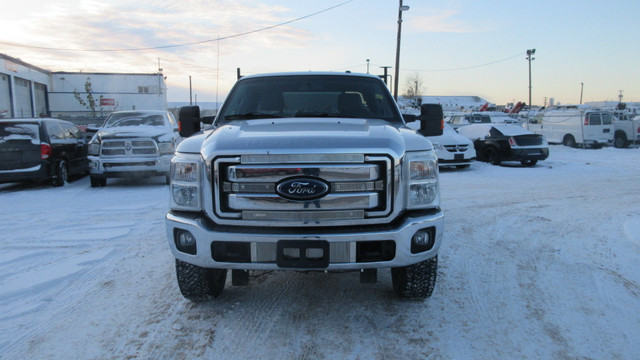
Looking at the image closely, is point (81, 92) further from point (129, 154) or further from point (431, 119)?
point (431, 119)

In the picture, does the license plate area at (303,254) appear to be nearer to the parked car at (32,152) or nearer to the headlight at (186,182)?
the headlight at (186,182)

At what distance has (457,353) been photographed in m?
2.96

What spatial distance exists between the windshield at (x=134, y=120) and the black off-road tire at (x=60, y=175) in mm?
1335

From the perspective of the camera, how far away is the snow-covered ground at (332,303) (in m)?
3.05

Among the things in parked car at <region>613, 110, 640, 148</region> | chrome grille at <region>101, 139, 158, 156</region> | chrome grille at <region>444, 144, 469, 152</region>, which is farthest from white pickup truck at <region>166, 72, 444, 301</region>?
parked car at <region>613, 110, 640, 148</region>

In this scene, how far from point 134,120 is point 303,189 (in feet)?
31.3

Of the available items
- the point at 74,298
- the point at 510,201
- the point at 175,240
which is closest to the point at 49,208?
the point at 74,298

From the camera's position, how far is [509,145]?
14.8m

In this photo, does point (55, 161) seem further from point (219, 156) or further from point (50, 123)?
point (219, 156)

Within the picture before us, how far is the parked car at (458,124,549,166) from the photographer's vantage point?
14.7 metres

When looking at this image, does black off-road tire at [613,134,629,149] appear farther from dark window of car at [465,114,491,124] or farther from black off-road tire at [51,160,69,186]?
black off-road tire at [51,160,69,186]

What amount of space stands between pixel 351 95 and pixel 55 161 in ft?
27.8

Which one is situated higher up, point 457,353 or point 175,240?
point 175,240

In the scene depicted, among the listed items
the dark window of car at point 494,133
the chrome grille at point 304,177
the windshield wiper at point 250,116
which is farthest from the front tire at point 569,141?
the chrome grille at point 304,177
